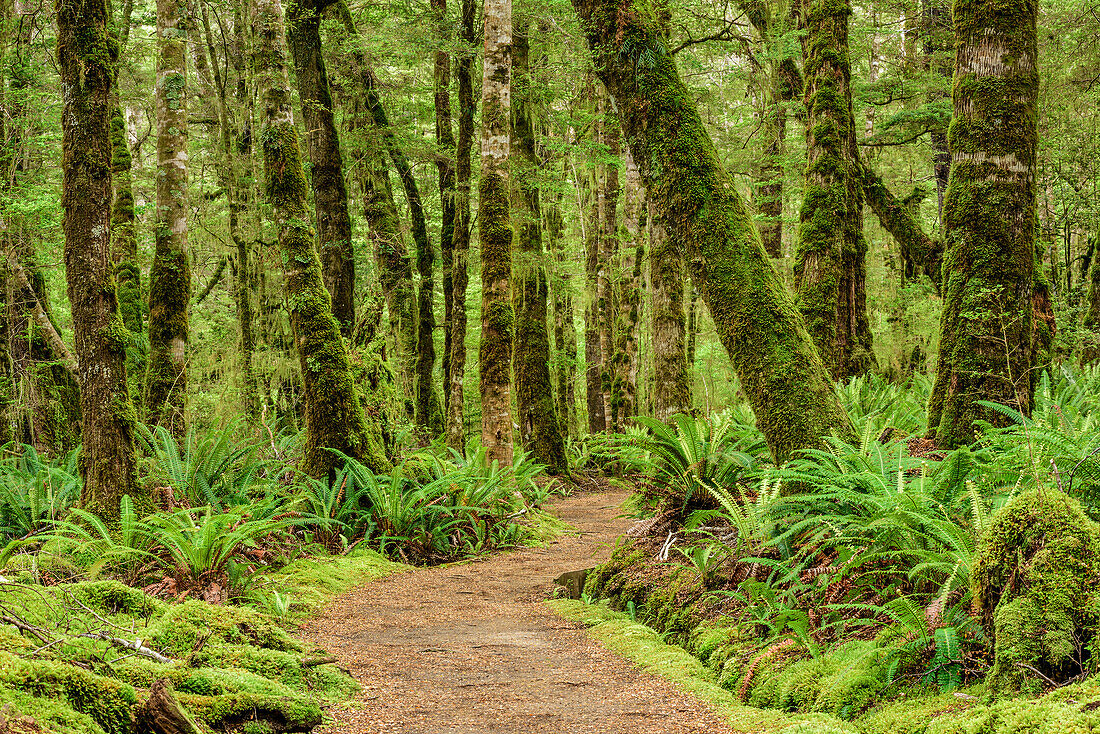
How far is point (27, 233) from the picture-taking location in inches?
407

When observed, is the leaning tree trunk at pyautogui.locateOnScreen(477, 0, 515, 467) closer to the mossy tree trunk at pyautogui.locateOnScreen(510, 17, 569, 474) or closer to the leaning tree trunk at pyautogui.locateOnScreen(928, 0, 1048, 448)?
the mossy tree trunk at pyautogui.locateOnScreen(510, 17, 569, 474)

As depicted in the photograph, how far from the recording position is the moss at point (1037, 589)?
2.46m

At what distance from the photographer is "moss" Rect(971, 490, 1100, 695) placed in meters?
2.46

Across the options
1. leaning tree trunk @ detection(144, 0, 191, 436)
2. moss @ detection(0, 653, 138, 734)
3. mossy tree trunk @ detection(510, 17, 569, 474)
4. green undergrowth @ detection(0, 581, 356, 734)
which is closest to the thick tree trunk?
mossy tree trunk @ detection(510, 17, 569, 474)

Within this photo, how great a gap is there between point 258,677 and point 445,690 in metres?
0.95

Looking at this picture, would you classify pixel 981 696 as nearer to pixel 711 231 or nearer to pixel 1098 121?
pixel 711 231

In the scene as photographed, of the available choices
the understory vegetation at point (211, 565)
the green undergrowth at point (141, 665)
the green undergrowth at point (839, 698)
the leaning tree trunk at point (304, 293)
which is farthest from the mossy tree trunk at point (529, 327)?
the green undergrowth at point (141, 665)

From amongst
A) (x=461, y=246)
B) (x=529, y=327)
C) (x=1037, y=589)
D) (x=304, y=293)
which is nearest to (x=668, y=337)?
(x=529, y=327)

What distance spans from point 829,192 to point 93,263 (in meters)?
8.73

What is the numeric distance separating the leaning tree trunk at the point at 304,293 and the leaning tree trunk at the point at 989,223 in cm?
584

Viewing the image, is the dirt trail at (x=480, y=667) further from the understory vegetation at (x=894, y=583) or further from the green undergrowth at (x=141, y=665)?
the understory vegetation at (x=894, y=583)

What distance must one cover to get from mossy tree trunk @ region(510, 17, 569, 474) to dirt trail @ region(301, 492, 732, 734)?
22.0 ft

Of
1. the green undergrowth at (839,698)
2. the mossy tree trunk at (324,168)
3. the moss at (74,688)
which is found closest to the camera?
the green undergrowth at (839,698)

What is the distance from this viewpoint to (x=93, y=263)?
597 cm
